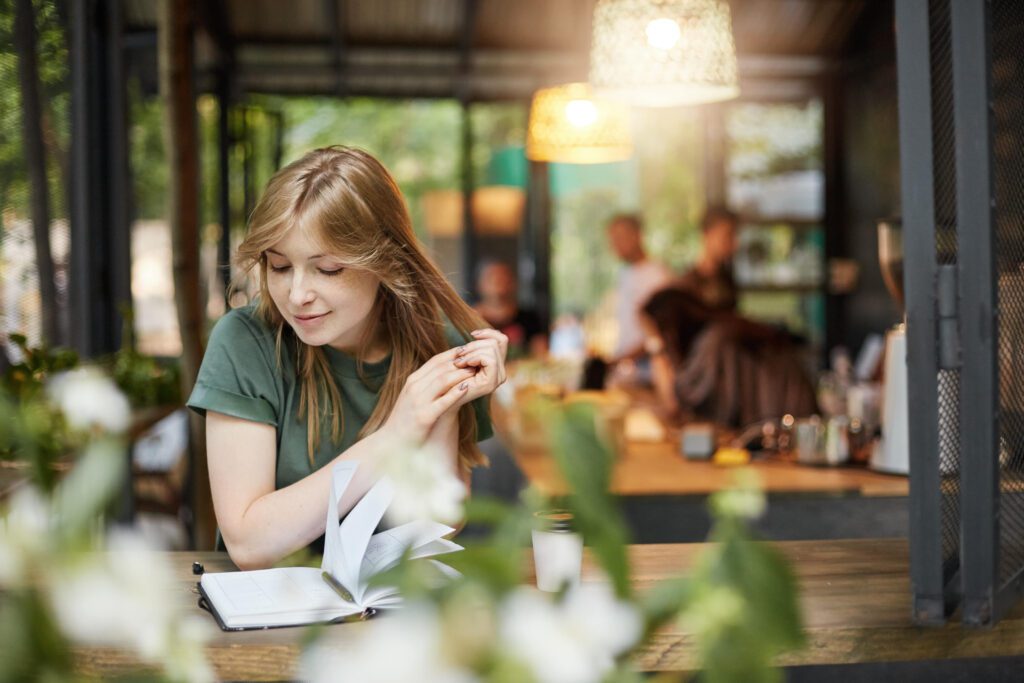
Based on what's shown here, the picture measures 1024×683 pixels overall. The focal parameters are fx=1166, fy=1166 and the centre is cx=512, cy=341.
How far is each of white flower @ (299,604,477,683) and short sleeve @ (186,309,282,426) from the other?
4.77 ft

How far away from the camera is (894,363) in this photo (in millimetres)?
2879

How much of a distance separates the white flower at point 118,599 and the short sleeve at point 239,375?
1411 mm

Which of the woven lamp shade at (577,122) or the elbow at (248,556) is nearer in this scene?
the elbow at (248,556)

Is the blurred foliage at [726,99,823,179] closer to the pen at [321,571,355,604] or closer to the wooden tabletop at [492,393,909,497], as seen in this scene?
the wooden tabletop at [492,393,909,497]

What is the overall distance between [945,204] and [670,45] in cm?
165

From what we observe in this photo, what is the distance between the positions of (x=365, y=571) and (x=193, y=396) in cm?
54

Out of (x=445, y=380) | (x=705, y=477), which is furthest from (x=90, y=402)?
(x=705, y=477)

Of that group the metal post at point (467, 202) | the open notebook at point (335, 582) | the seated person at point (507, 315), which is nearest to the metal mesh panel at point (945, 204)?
the open notebook at point (335, 582)

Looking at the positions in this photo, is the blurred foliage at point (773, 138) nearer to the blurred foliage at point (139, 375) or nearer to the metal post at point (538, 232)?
the metal post at point (538, 232)

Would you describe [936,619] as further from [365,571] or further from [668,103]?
[668,103]

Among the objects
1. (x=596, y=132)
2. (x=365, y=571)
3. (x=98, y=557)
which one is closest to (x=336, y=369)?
(x=365, y=571)

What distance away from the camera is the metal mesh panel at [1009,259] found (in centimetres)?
146

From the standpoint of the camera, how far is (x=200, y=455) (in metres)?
3.69

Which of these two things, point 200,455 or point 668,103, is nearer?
point 668,103
